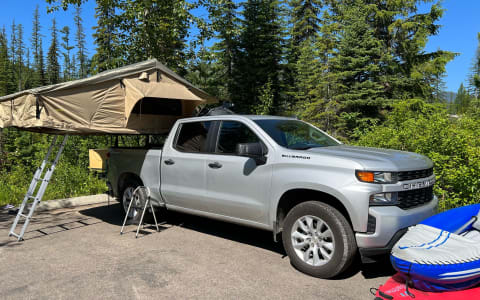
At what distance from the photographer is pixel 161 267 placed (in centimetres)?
466

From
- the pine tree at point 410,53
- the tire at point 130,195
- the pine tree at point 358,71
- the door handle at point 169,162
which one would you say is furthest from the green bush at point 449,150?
the pine tree at point 410,53

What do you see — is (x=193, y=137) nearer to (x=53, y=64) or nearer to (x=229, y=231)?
(x=229, y=231)

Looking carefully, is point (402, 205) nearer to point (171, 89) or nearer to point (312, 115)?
point (171, 89)

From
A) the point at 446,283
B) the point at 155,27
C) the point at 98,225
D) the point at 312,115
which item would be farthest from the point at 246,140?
the point at 312,115

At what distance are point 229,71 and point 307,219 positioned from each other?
2288 centimetres

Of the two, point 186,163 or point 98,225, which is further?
point 98,225

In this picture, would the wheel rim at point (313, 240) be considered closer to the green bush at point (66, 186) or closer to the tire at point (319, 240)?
the tire at point (319, 240)

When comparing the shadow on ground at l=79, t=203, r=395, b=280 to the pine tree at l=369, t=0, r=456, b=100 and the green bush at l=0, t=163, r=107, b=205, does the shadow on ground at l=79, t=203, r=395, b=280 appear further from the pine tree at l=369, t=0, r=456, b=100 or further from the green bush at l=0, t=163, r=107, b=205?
the pine tree at l=369, t=0, r=456, b=100

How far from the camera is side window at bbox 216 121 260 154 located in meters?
5.21

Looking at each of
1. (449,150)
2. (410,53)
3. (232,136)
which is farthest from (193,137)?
(410,53)

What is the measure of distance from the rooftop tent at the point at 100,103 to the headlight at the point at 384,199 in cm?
404

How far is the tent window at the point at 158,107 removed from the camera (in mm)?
6883

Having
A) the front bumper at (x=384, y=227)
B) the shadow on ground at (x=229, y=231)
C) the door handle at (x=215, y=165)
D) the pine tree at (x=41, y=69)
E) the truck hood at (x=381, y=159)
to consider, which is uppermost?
the pine tree at (x=41, y=69)

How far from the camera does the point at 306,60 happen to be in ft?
95.6
